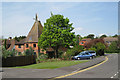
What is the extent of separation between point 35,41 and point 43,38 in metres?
11.9

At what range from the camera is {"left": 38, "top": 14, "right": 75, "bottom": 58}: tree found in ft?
117

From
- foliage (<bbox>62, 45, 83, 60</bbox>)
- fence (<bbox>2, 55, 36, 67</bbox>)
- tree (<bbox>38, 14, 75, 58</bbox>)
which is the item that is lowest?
fence (<bbox>2, 55, 36, 67</bbox>)

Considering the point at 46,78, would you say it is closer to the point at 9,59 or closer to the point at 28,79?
the point at 28,79

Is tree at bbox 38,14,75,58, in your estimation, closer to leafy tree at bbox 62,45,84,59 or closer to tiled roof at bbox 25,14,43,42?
leafy tree at bbox 62,45,84,59

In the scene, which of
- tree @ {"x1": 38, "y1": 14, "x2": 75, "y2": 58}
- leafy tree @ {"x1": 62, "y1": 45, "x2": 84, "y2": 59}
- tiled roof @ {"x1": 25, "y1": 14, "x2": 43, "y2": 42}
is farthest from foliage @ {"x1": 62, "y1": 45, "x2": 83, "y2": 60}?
tiled roof @ {"x1": 25, "y1": 14, "x2": 43, "y2": 42}

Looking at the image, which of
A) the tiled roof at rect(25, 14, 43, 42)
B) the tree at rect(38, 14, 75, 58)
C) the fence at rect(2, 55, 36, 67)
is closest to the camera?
the fence at rect(2, 55, 36, 67)

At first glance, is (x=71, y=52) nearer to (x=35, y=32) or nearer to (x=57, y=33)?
(x=57, y=33)

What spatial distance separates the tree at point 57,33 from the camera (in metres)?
35.6

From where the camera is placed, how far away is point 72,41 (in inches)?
1470

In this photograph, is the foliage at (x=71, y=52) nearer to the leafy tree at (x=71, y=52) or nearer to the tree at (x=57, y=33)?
the leafy tree at (x=71, y=52)

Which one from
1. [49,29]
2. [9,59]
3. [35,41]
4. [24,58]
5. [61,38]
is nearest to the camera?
[9,59]

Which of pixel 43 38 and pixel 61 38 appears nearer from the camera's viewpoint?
pixel 61 38

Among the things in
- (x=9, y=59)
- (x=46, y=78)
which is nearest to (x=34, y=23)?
(x=9, y=59)

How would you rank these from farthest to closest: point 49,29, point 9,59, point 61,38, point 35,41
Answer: point 35,41
point 49,29
point 61,38
point 9,59
